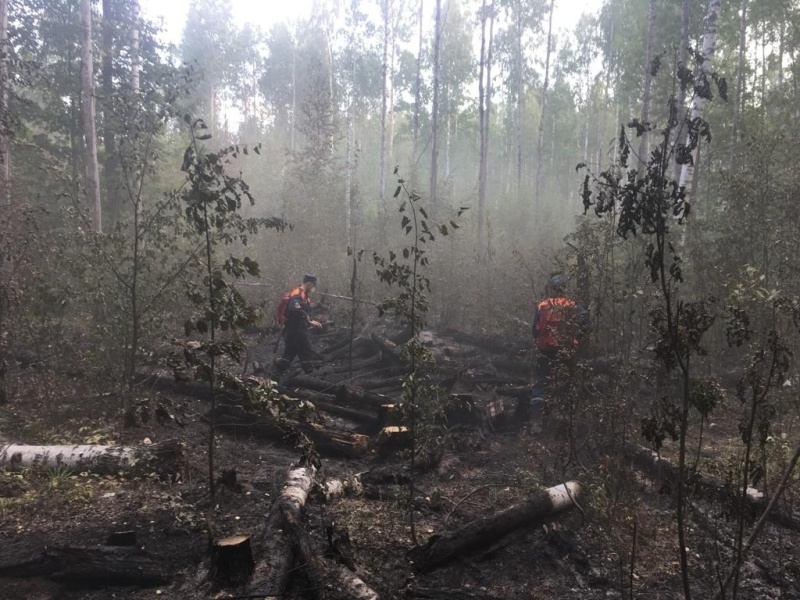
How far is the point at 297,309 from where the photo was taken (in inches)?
378

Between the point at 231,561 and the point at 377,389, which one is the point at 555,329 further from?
the point at 231,561

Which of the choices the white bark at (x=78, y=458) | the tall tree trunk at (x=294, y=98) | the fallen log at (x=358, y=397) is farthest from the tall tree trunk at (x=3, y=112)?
the tall tree trunk at (x=294, y=98)

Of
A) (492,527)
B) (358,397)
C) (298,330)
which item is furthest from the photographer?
(298,330)

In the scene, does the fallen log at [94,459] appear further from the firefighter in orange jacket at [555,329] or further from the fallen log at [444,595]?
the firefighter in orange jacket at [555,329]

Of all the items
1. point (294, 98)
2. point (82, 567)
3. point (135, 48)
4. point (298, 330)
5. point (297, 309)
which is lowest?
point (82, 567)

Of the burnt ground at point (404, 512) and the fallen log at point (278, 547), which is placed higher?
the fallen log at point (278, 547)

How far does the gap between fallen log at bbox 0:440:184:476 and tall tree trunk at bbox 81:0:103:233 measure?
879 centimetres

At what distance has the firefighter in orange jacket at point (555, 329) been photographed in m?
5.84

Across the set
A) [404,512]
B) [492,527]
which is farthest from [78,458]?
[492,527]

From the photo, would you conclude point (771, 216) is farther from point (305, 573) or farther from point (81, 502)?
point (81, 502)

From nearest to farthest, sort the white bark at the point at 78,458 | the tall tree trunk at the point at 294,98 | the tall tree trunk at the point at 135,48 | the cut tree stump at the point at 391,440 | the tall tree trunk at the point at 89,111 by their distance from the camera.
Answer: the white bark at the point at 78,458
the cut tree stump at the point at 391,440
the tall tree trunk at the point at 89,111
the tall tree trunk at the point at 135,48
the tall tree trunk at the point at 294,98

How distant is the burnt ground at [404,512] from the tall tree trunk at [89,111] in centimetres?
745

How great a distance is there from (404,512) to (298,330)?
551cm

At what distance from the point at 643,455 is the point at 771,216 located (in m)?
6.10
